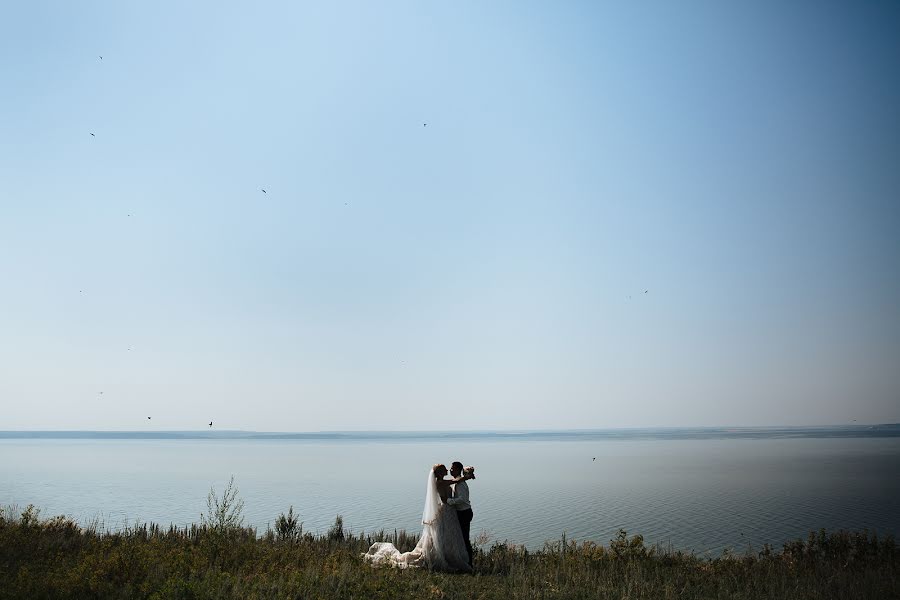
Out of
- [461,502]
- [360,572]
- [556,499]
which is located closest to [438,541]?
[461,502]

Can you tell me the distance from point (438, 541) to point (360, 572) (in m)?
2.78

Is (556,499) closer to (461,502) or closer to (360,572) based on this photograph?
(461,502)

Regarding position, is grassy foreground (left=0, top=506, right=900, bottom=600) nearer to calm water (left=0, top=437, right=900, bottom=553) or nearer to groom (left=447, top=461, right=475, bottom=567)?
groom (left=447, top=461, right=475, bottom=567)

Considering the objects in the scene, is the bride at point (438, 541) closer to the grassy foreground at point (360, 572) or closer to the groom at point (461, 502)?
the groom at point (461, 502)

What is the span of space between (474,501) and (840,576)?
3069 cm

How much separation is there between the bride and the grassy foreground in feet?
2.31

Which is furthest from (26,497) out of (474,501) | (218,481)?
(474,501)

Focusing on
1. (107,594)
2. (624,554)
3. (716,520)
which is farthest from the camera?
(716,520)

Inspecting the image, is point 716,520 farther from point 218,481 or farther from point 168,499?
point 218,481

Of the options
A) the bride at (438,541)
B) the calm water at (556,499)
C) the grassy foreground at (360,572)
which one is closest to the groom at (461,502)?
the bride at (438,541)

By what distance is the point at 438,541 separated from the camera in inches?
581

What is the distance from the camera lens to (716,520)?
32.4m

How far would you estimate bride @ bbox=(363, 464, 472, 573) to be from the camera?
48.1 ft

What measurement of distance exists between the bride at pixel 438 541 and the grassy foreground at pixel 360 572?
0.70 metres
